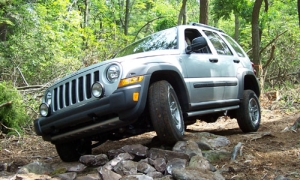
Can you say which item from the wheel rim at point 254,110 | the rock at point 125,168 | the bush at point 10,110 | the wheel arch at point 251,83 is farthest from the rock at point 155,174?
the bush at point 10,110

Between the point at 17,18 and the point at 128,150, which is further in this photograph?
the point at 17,18

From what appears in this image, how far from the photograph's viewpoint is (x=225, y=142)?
179 inches

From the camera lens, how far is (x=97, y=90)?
11.4 ft

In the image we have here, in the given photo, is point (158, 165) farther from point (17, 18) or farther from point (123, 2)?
point (123, 2)

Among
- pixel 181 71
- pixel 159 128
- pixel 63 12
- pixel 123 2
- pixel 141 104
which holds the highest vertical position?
pixel 123 2

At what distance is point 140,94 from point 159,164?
76 centimetres

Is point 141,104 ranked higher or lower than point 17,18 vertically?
lower

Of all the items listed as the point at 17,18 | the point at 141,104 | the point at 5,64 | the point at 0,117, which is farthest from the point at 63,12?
the point at 141,104

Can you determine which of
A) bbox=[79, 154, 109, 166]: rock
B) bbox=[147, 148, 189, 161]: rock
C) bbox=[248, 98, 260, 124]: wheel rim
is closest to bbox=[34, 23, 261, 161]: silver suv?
bbox=[147, 148, 189, 161]: rock

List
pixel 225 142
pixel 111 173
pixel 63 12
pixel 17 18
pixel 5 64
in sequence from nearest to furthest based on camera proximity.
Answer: pixel 111 173 → pixel 225 142 → pixel 5 64 → pixel 17 18 → pixel 63 12

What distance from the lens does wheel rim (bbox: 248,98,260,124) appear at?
234 inches

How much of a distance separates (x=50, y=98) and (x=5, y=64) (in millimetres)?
5823

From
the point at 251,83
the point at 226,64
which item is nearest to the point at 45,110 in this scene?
the point at 226,64

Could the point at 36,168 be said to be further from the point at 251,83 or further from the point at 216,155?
the point at 251,83
